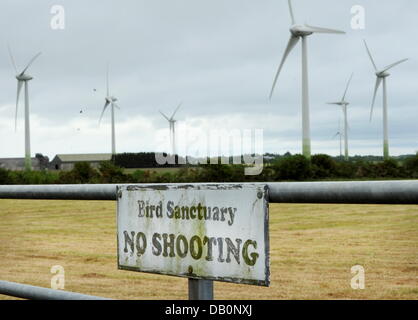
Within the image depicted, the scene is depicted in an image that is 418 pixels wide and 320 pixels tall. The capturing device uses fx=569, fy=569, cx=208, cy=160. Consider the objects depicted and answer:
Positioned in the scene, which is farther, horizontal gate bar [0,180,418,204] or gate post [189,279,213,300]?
gate post [189,279,213,300]

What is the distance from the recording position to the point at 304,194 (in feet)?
4.77

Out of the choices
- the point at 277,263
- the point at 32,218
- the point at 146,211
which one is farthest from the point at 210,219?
the point at 32,218

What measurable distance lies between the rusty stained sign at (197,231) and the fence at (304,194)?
0.05 m

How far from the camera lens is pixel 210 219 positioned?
1.59 meters

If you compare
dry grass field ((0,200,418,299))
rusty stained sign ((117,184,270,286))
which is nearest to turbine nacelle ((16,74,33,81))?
dry grass field ((0,200,418,299))

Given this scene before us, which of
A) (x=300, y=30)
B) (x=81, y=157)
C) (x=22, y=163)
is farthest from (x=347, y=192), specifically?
(x=22, y=163)

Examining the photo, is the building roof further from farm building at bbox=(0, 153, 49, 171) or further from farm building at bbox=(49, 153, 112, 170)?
farm building at bbox=(0, 153, 49, 171)

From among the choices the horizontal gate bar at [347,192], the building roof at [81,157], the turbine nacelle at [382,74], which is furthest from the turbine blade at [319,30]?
the building roof at [81,157]

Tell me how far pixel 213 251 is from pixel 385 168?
4815 centimetres

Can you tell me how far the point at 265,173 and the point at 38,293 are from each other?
1529 inches

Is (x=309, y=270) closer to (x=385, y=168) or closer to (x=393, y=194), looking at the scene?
(x=393, y=194)

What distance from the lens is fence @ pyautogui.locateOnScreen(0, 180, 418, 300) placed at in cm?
130

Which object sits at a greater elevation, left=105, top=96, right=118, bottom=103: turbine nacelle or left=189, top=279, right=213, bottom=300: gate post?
left=105, top=96, right=118, bottom=103: turbine nacelle

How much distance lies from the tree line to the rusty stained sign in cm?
3282
